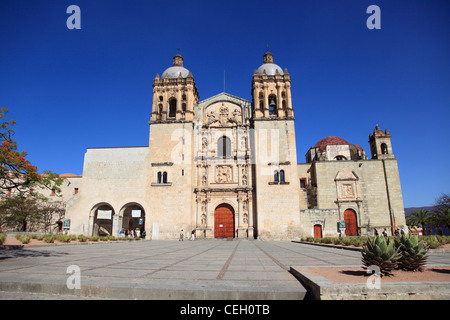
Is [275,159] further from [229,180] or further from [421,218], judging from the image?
[421,218]

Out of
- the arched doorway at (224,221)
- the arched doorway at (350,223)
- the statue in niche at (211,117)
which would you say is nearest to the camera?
the arched doorway at (224,221)

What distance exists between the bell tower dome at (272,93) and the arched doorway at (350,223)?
40.2ft

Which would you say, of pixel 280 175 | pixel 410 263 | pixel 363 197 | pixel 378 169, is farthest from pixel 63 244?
pixel 378 169

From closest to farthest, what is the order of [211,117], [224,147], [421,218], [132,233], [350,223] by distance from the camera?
[350,223]
[132,233]
[224,147]
[211,117]
[421,218]

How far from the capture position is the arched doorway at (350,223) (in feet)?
92.5

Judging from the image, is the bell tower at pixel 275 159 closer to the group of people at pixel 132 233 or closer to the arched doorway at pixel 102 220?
the group of people at pixel 132 233

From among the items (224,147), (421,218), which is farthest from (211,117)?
(421,218)

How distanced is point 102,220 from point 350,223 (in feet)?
90.9

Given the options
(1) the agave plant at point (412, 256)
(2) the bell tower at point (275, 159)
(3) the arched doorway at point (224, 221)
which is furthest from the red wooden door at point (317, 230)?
(1) the agave plant at point (412, 256)

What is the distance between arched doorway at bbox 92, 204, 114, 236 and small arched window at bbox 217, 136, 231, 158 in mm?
13557

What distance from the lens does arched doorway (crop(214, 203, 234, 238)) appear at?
27.6 metres

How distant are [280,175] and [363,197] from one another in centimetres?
992

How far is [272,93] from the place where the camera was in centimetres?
2995
